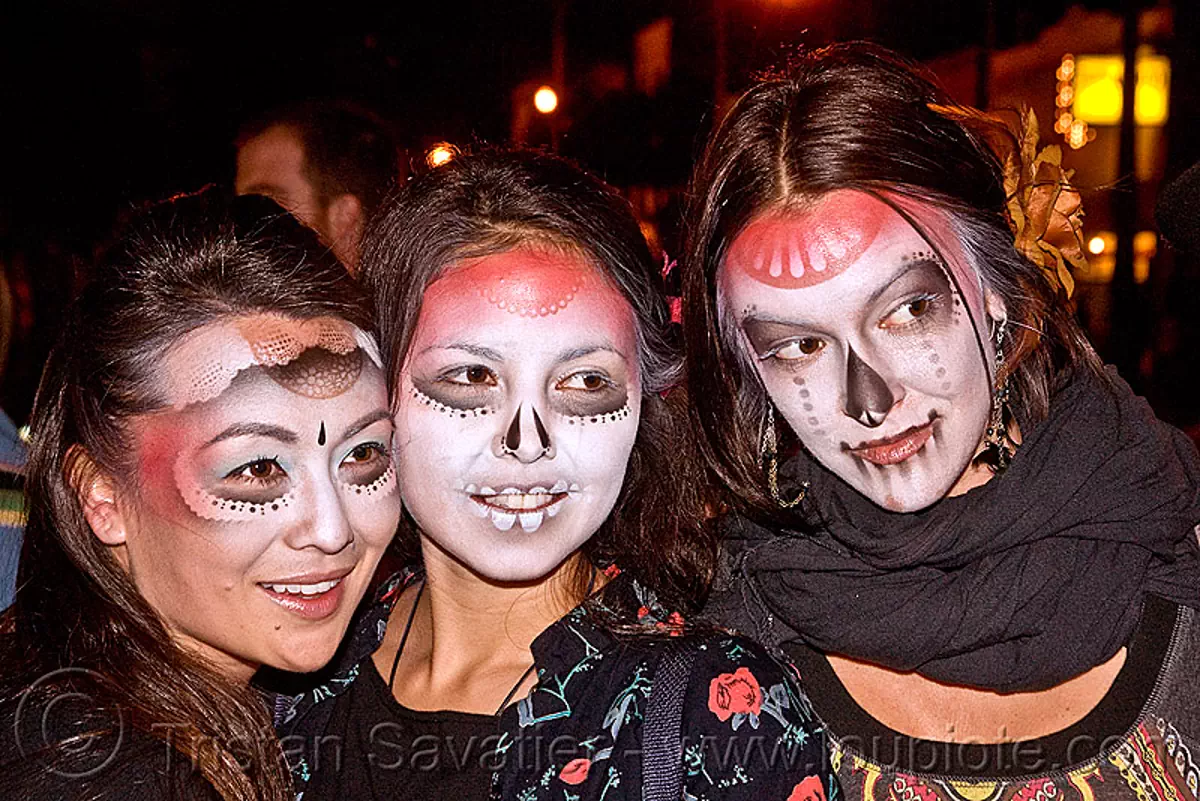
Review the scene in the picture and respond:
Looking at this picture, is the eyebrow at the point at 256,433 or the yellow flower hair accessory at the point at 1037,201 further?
the yellow flower hair accessory at the point at 1037,201

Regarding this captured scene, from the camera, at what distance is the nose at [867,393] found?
2.01m

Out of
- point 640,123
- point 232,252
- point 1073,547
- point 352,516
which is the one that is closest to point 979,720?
point 1073,547

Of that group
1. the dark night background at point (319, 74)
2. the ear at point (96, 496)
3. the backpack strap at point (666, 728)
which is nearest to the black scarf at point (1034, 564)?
the backpack strap at point (666, 728)

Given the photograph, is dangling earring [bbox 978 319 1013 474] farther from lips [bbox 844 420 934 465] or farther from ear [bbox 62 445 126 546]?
ear [bbox 62 445 126 546]

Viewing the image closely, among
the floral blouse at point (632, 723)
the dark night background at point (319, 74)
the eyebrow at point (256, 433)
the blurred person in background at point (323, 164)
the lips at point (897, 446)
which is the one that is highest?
the dark night background at point (319, 74)

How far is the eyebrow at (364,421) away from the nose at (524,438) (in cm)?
20

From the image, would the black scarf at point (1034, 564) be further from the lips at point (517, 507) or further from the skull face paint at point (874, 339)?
the lips at point (517, 507)

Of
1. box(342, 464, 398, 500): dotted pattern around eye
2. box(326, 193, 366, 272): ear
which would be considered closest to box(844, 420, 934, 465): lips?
box(342, 464, 398, 500): dotted pattern around eye

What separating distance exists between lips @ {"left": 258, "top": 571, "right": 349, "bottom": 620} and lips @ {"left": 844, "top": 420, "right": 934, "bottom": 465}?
0.93 m

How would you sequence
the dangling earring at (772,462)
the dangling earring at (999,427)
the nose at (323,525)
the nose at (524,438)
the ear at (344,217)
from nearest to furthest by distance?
the nose at (323,525), the nose at (524,438), the dangling earring at (999,427), the dangling earring at (772,462), the ear at (344,217)

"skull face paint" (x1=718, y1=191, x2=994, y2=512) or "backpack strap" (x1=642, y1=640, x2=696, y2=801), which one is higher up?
"skull face paint" (x1=718, y1=191, x2=994, y2=512)

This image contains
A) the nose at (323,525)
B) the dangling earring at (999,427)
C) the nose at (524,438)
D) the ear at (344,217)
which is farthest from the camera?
the ear at (344,217)

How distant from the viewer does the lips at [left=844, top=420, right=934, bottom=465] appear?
2029mm

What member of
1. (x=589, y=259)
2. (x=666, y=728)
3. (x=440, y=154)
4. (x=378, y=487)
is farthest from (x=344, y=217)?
(x=666, y=728)
